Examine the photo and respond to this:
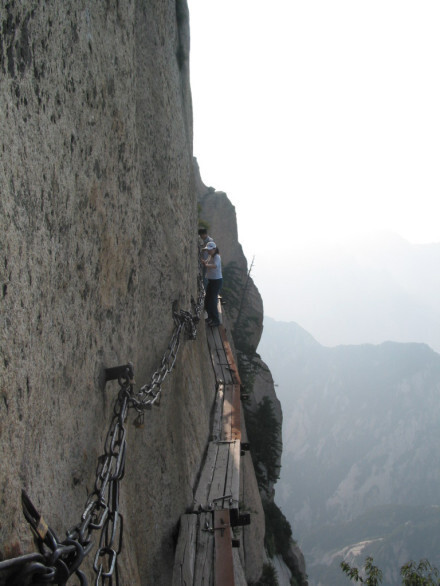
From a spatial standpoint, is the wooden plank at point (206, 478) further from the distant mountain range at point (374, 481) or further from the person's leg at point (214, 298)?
the distant mountain range at point (374, 481)

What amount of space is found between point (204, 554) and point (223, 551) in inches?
9.5

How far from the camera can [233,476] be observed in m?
7.88

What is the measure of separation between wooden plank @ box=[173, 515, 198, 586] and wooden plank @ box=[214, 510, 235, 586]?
11.5 inches

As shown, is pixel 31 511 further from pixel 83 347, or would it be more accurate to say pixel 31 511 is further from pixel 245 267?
pixel 245 267

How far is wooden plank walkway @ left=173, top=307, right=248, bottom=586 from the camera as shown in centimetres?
575

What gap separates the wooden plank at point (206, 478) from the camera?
7.18m

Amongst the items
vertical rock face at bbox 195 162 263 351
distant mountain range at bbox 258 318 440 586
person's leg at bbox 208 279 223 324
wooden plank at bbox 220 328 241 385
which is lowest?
distant mountain range at bbox 258 318 440 586

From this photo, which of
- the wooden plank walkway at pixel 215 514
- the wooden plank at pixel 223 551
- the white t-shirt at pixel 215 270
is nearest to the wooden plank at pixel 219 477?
the wooden plank walkway at pixel 215 514

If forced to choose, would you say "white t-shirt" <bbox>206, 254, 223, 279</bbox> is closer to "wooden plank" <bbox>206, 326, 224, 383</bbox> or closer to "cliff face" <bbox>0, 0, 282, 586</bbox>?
"wooden plank" <bbox>206, 326, 224, 383</bbox>

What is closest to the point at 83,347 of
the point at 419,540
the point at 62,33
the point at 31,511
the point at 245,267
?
the point at 31,511

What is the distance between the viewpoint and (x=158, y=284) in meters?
6.70

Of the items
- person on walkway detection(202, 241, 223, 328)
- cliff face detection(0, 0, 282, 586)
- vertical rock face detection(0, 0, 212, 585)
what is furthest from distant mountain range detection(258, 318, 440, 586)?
vertical rock face detection(0, 0, 212, 585)

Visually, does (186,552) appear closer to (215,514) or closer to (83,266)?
(215,514)

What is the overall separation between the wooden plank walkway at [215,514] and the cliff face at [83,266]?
0.81 feet
